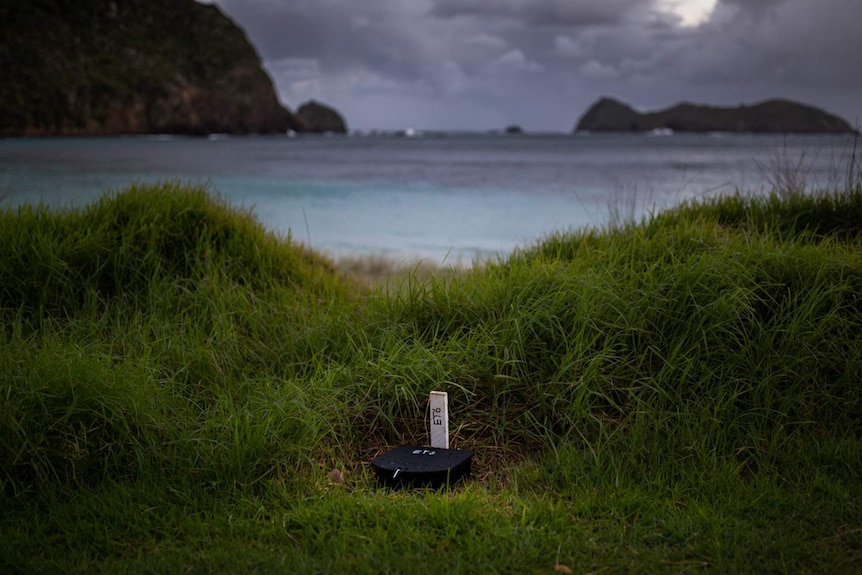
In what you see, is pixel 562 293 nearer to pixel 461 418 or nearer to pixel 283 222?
pixel 461 418

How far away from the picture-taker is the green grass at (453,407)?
225 cm

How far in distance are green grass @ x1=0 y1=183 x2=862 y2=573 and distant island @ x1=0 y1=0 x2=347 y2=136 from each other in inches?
215

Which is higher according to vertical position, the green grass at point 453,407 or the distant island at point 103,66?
the distant island at point 103,66

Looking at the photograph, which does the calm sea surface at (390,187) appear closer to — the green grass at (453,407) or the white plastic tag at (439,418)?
the green grass at (453,407)

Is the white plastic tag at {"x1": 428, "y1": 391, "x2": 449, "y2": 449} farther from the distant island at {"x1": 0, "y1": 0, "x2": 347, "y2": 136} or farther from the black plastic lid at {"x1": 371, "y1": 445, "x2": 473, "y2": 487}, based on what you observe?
the distant island at {"x1": 0, "y1": 0, "x2": 347, "y2": 136}

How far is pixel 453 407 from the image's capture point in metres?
3.12

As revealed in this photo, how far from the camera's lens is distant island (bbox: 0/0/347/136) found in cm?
888

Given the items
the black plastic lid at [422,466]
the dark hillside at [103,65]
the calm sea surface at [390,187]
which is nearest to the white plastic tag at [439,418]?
the black plastic lid at [422,466]

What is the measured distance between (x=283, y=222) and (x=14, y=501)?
9.53 m

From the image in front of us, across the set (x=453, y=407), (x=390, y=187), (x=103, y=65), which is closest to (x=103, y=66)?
(x=103, y=65)

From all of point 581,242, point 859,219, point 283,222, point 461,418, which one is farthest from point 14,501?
point 283,222

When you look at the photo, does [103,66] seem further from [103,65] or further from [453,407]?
[453,407]

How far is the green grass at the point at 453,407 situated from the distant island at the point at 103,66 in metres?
5.46

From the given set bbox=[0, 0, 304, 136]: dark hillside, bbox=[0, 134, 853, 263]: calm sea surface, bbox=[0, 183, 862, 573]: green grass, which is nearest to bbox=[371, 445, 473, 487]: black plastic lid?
bbox=[0, 183, 862, 573]: green grass
